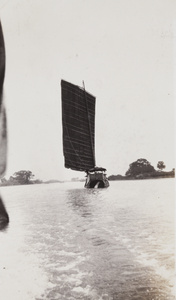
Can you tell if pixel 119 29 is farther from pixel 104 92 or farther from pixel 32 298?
pixel 32 298

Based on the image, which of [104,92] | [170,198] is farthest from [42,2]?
[170,198]

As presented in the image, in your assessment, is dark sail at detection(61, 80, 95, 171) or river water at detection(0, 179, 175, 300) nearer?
river water at detection(0, 179, 175, 300)

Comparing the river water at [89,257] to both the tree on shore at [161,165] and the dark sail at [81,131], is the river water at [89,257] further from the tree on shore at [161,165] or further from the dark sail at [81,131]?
the dark sail at [81,131]

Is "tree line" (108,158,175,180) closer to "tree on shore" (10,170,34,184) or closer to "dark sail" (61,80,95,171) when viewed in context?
"dark sail" (61,80,95,171)

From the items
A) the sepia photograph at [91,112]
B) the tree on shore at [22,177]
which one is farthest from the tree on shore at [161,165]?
the tree on shore at [22,177]

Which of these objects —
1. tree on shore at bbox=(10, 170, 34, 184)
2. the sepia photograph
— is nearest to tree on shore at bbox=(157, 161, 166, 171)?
the sepia photograph
